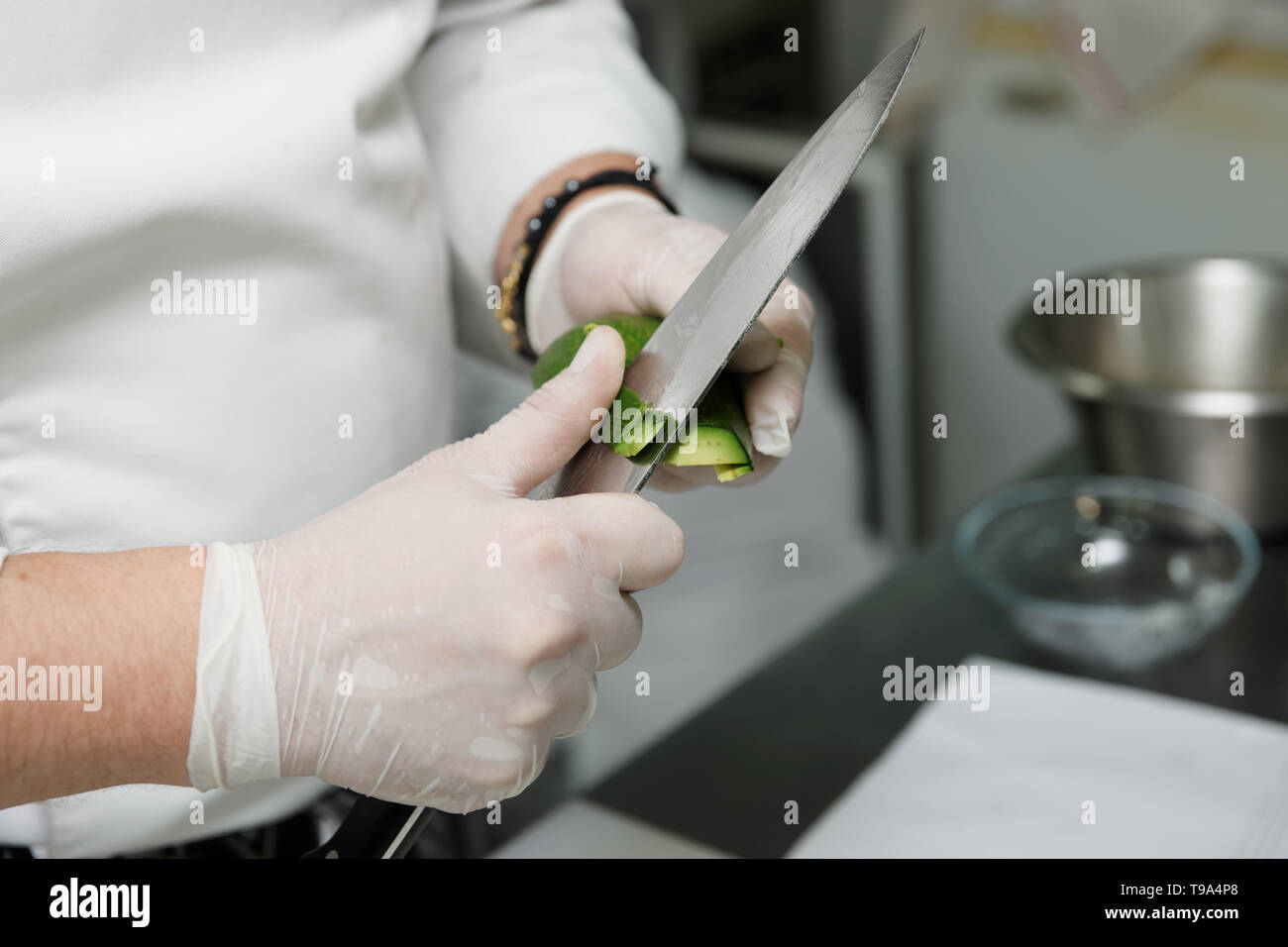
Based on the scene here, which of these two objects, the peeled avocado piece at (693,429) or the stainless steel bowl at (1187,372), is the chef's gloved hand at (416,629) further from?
the stainless steel bowl at (1187,372)

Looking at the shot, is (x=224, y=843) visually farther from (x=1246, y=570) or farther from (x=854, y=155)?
(x=1246, y=570)

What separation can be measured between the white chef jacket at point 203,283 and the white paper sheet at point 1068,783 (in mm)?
402

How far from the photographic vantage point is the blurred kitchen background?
179 centimetres

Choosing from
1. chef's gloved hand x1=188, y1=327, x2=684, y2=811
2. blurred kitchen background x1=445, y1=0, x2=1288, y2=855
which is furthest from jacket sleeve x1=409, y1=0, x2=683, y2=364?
blurred kitchen background x1=445, y1=0, x2=1288, y2=855

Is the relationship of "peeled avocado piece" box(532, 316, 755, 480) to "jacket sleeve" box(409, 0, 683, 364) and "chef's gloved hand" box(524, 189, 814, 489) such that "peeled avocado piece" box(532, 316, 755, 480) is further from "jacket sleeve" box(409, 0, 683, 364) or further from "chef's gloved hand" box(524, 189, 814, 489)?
"jacket sleeve" box(409, 0, 683, 364)

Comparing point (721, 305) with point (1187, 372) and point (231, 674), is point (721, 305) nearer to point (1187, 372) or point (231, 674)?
point (231, 674)

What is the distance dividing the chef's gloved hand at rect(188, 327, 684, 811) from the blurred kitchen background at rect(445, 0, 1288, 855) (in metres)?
0.94

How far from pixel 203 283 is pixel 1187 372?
3.07 feet

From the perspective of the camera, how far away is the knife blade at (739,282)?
545 mm

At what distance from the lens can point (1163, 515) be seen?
103cm

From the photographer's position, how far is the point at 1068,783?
813mm

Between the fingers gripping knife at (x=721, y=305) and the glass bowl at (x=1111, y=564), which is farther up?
the fingers gripping knife at (x=721, y=305)

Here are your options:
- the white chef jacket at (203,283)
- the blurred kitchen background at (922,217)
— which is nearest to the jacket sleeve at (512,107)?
the white chef jacket at (203,283)

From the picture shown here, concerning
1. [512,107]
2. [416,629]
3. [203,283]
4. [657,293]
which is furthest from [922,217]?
[416,629]
